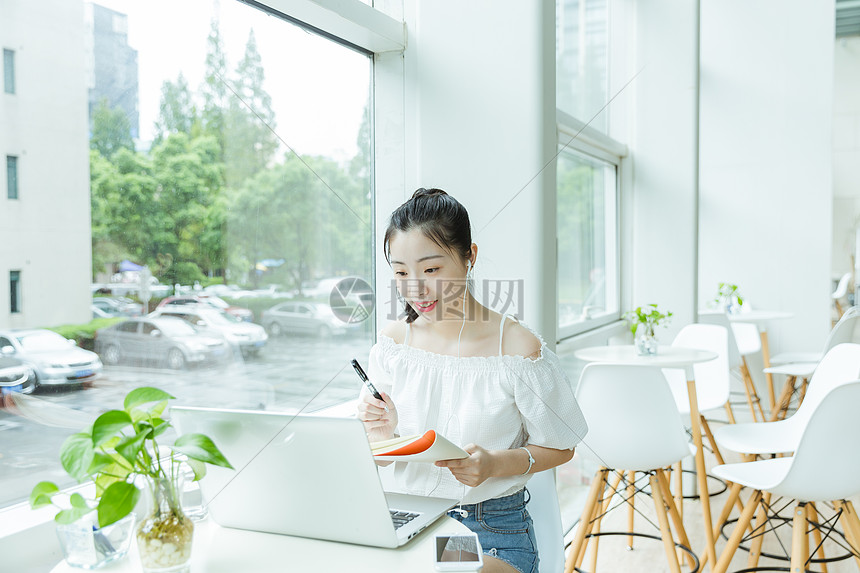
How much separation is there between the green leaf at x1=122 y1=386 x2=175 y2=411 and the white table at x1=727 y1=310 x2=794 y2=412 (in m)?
4.24

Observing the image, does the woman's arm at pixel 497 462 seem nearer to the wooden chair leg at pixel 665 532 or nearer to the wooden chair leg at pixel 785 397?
the wooden chair leg at pixel 665 532

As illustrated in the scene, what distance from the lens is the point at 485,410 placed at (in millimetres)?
1368

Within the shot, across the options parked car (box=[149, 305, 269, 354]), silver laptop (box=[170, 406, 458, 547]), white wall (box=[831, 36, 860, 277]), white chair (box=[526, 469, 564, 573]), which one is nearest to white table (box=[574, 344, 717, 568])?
white chair (box=[526, 469, 564, 573])

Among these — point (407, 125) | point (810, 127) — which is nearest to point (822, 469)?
point (407, 125)

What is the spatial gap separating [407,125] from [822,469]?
148 cm

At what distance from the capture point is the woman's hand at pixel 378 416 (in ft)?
4.42

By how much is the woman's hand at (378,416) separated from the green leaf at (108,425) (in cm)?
53

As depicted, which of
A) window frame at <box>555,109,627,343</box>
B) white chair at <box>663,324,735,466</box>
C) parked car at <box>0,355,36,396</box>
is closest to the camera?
parked car at <box>0,355,36,396</box>

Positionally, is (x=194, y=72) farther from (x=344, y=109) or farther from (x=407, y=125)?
(x=407, y=125)

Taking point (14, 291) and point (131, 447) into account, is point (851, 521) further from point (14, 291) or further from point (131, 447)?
point (14, 291)

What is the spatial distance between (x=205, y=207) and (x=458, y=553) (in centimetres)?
89

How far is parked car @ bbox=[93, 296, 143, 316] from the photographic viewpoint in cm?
126

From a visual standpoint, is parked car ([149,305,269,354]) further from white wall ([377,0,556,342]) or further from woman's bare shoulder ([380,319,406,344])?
white wall ([377,0,556,342])

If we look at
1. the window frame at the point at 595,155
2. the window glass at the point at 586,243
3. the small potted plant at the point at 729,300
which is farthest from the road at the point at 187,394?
the small potted plant at the point at 729,300
